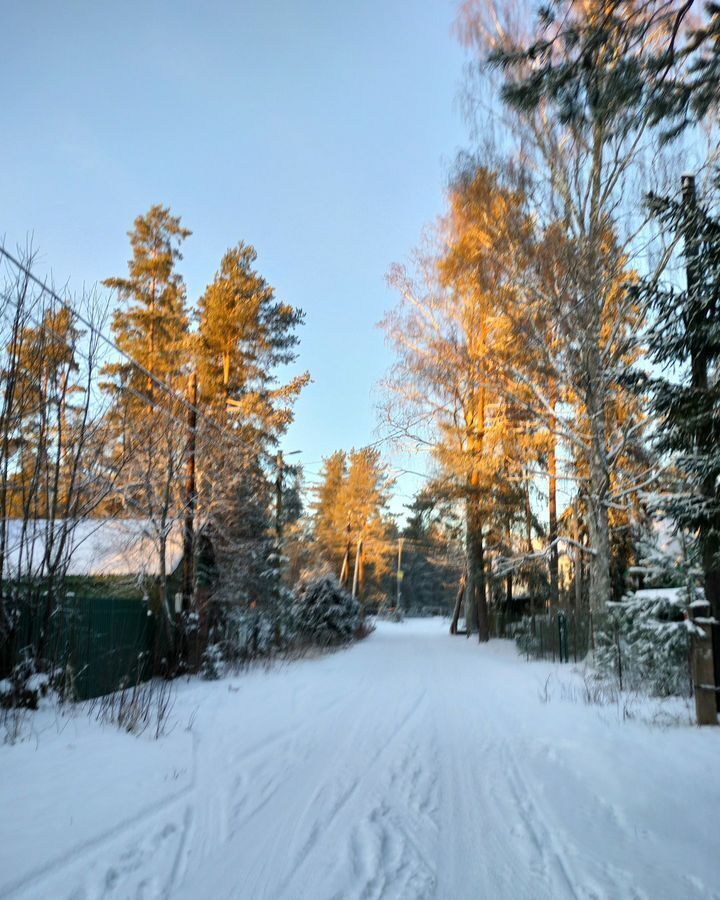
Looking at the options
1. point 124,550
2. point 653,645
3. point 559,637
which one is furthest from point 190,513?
point 653,645

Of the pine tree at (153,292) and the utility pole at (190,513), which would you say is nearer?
the utility pole at (190,513)

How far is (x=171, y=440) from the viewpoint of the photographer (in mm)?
14531

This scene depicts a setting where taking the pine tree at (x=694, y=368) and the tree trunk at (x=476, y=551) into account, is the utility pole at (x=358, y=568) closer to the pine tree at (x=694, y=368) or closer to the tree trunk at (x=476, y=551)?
the tree trunk at (x=476, y=551)

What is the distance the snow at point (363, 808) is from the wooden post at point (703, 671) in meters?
0.31

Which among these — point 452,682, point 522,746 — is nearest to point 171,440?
point 452,682

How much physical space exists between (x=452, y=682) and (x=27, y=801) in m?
9.68

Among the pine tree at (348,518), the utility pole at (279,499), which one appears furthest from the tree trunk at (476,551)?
the pine tree at (348,518)

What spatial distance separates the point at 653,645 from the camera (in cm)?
939

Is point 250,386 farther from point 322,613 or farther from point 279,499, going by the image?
point 322,613

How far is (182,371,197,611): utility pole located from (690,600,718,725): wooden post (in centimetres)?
973

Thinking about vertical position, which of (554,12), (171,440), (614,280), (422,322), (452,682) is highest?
(422,322)

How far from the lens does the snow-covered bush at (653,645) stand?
29.3 ft

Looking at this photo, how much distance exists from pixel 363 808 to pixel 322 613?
18.8 metres

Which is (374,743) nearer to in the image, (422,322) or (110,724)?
(110,724)
